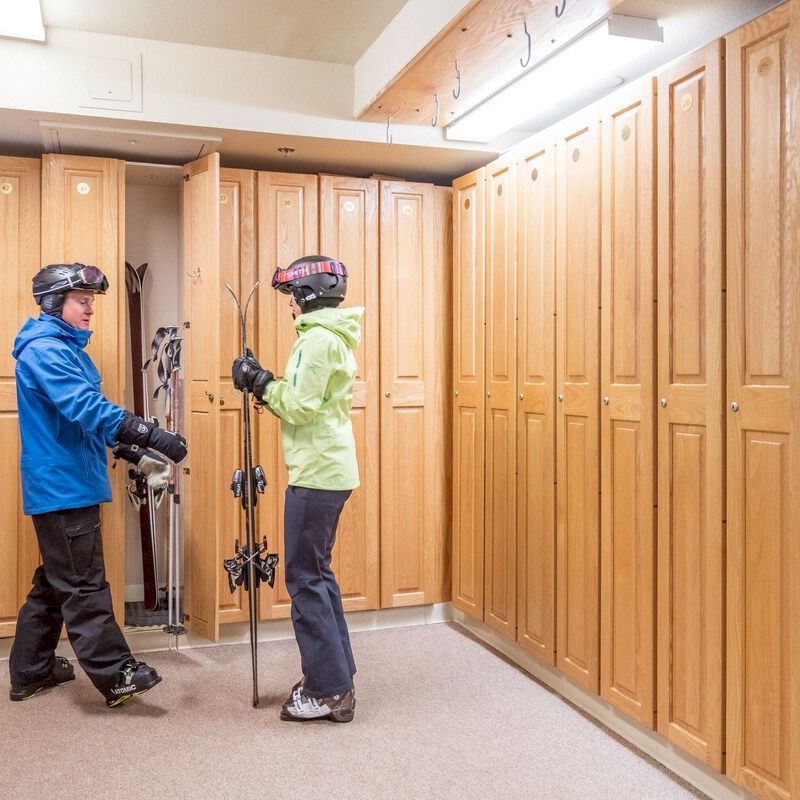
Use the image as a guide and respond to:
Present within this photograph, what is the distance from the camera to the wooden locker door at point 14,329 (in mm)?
3734

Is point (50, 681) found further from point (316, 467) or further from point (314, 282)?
point (314, 282)

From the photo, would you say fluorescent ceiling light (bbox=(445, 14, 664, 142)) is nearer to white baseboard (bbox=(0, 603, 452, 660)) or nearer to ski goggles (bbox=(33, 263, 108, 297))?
ski goggles (bbox=(33, 263, 108, 297))

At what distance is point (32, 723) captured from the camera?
10.2ft

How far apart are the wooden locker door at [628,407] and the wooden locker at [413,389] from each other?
1.41 m

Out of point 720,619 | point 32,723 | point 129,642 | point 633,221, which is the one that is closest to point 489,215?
point 633,221

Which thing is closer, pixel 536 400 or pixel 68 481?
pixel 68 481

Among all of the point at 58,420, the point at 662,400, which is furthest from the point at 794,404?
the point at 58,420

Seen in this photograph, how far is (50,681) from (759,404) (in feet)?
10.0

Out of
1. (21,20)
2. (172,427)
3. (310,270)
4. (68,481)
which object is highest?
(21,20)

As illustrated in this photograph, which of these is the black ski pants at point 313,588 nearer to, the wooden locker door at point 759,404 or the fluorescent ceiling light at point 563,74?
the wooden locker door at point 759,404

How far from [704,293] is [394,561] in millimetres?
2343

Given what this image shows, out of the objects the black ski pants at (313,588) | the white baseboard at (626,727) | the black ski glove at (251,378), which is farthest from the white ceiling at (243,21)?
the white baseboard at (626,727)

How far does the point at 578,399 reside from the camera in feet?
10.5

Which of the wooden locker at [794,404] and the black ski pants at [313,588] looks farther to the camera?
the black ski pants at [313,588]
